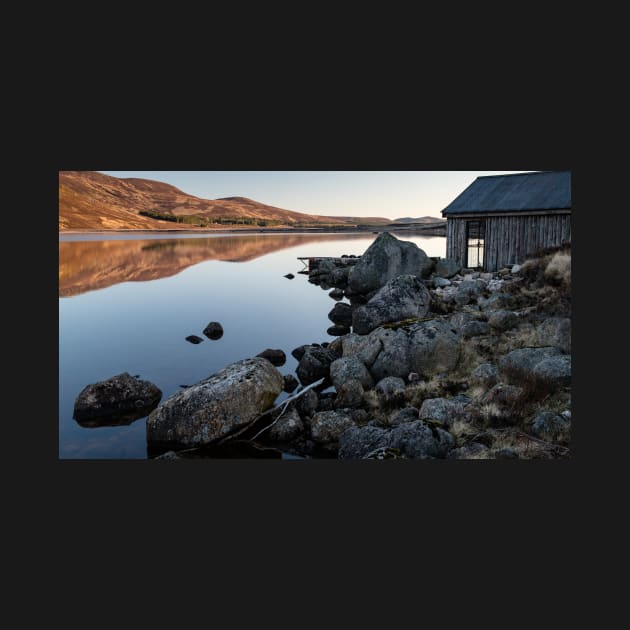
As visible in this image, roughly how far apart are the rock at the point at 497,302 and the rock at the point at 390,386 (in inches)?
208

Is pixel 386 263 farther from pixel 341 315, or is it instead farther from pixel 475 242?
pixel 475 242

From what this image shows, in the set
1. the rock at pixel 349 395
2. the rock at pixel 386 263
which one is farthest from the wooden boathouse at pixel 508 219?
the rock at pixel 349 395

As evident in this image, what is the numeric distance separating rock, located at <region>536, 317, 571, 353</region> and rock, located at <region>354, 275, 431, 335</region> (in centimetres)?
417

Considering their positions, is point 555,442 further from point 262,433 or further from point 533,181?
point 533,181

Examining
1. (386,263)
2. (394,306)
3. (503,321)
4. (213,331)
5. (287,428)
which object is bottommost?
(287,428)

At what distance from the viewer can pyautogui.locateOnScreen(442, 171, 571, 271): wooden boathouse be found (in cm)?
1773

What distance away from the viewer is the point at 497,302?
1445 cm

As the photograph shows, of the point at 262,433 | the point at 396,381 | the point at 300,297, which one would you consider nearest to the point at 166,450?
the point at 262,433

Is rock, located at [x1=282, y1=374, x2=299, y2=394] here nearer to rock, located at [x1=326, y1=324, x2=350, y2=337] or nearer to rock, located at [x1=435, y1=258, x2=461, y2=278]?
rock, located at [x1=326, y1=324, x2=350, y2=337]

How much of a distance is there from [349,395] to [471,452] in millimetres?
3433

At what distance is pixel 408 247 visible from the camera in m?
21.3

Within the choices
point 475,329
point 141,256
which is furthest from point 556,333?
point 141,256

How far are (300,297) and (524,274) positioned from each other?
36.0 feet

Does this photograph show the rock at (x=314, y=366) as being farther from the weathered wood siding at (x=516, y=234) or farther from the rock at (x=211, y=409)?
the weathered wood siding at (x=516, y=234)
